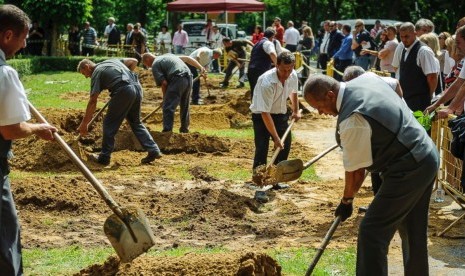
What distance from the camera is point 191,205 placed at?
10.2 metres

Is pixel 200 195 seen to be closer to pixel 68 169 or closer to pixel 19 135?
pixel 68 169

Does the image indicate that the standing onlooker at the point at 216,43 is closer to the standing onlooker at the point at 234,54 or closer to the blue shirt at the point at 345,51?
the standing onlooker at the point at 234,54

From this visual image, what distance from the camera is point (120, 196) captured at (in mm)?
10797

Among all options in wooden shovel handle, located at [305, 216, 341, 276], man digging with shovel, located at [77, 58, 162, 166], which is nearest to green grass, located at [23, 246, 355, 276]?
wooden shovel handle, located at [305, 216, 341, 276]

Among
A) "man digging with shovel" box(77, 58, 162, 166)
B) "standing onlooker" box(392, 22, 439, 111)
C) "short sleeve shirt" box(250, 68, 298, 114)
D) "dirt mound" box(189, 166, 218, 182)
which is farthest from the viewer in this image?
"man digging with shovel" box(77, 58, 162, 166)

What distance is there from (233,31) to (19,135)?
36314mm

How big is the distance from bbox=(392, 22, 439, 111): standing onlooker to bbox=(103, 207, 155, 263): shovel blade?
15.7 feet

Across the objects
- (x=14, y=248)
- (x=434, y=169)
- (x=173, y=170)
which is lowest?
(x=173, y=170)

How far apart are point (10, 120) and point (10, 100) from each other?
133 mm

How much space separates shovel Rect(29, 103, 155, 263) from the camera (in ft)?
22.9

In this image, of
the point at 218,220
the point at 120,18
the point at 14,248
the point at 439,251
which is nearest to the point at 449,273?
the point at 439,251

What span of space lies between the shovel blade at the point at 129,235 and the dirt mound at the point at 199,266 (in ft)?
0.33

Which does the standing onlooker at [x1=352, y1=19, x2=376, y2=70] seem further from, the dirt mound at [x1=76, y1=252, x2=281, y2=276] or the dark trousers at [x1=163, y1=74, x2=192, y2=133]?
the dirt mound at [x1=76, y1=252, x2=281, y2=276]

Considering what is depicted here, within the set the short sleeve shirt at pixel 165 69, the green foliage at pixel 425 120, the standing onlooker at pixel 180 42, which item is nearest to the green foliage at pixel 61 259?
the green foliage at pixel 425 120
